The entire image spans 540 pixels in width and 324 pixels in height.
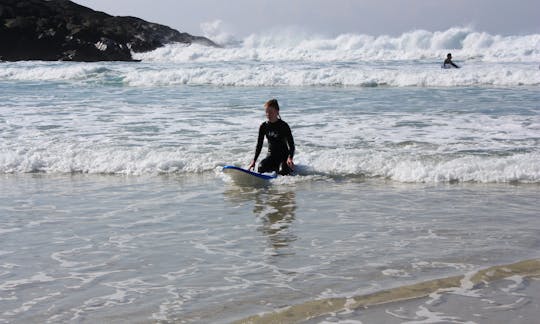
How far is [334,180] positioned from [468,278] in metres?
4.45

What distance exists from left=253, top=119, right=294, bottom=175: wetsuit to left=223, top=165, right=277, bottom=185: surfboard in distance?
43 centimetres

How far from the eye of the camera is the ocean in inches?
165

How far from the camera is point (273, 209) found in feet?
23.5

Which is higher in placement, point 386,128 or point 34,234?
point 386,128

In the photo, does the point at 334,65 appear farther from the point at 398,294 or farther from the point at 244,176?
the point at 398,294

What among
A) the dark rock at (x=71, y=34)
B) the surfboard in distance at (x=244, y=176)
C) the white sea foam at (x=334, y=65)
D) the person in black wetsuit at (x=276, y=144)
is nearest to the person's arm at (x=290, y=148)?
the person in black wetsuit at (x=276, y=144)

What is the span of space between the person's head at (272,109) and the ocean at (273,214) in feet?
2.88

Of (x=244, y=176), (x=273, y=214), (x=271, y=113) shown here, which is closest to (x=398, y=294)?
(x=273, y=214)

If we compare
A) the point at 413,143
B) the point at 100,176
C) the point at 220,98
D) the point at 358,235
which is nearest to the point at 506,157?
the point at 413,143

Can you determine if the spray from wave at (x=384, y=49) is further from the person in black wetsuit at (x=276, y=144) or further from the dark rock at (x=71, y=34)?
the person in black wetsuit at (x=276, y=144)

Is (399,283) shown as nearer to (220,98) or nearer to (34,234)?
(34,234)

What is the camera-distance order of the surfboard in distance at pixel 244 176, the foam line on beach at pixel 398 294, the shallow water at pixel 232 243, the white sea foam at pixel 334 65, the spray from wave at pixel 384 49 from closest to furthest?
the foam line on beach at pixel 398 294 → the shallow water at pixel 232 243 → the surfboard in distance at pixel 244 176 → the white sea foam at pixel 334 65 → the spray from wave at pixel 384 49

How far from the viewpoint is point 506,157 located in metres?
9.44

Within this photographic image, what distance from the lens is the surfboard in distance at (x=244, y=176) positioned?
8.52m
